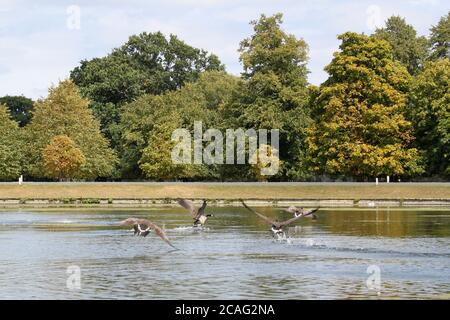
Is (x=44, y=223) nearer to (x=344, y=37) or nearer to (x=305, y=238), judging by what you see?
(x=305, y=238)

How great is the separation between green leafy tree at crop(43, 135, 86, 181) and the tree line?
154 millimetres

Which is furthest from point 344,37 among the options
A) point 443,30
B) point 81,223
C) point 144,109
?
point 81,223

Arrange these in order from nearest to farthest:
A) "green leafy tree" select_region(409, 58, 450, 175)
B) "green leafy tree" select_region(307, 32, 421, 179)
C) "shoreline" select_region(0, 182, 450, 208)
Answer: "shoreline" select_region(0, 182, 450, 208), "green leafy tree" select_region(409, 58, 450, 175), "green leafy tree" select_region(307, 32, 421, 179)

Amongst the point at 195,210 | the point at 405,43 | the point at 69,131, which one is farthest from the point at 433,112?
the point at 195,210

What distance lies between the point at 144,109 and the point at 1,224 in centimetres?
6861

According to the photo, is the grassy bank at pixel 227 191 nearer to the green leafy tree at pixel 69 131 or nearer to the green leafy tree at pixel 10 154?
the green leafy tree at pixel 10 154

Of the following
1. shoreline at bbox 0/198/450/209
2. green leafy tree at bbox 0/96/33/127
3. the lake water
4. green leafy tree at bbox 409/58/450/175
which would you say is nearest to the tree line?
green leafy tree at bbox 409/58/450/175

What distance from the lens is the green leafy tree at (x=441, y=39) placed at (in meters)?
116

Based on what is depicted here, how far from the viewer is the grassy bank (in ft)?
294

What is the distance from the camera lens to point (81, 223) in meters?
59.2

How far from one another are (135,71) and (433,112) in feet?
198

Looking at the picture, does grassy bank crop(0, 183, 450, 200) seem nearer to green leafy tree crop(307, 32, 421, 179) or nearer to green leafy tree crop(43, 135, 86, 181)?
green leafy tree crop(307, 32, 421, 179)

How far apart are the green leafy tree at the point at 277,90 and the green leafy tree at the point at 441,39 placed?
1613cm

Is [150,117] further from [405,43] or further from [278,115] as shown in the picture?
[405,43]
